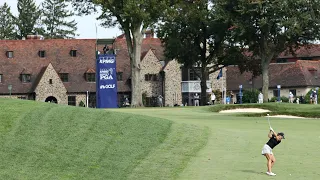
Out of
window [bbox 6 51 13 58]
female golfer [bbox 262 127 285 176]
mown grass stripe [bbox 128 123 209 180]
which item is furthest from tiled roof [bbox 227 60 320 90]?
female golfer [bbox 262 127 285 176]

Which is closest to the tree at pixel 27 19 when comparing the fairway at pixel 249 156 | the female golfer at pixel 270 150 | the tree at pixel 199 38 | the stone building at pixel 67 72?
the stone building at pixel 67 72

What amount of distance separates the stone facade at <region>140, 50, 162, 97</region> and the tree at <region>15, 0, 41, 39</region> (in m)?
41.1

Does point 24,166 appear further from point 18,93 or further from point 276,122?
point 18,93

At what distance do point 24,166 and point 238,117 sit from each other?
24.0 metres

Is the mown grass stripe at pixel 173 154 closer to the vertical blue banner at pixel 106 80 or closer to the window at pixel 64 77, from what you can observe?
the vertical blue banner at pixel 106 80

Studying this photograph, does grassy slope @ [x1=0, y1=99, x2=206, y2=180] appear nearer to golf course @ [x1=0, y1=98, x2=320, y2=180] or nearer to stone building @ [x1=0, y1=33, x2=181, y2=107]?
golf course @ [x1=0, y1=98, x2=320, y2=180]

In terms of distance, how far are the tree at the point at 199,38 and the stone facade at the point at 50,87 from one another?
1972 cm

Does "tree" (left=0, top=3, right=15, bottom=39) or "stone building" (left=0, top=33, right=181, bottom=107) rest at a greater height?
"tree" (left=0, top=3, right=15, bottom=39)

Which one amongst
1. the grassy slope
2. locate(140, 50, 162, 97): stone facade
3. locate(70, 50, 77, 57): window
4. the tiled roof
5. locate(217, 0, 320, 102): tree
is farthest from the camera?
the tiled roof

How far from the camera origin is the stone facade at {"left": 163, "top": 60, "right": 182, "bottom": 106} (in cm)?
10506

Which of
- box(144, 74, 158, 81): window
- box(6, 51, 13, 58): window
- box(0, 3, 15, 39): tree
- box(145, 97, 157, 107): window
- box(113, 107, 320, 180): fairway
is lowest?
box(113, 107, 320, 180): fairway

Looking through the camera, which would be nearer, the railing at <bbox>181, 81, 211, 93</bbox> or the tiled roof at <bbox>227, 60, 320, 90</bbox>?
the railing at <bbox>181, 81, 211, 93</bbox>

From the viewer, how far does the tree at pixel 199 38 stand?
78.4 meters

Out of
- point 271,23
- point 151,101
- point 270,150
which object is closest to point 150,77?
point 151,101
